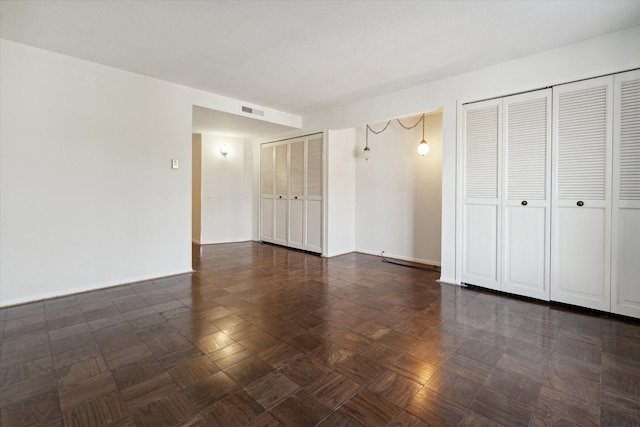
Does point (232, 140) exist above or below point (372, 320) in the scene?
above

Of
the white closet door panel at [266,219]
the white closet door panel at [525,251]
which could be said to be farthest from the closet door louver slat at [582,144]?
the white closet door panel at [266,219]

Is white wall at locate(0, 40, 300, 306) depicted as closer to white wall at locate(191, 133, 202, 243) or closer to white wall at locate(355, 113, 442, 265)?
white wall at locate(191, 133, 202, 243)

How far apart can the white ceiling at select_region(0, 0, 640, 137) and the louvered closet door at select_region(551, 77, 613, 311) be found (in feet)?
2.12

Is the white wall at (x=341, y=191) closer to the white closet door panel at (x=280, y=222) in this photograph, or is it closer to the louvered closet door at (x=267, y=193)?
the white closet door panel at (x=280, y=222)

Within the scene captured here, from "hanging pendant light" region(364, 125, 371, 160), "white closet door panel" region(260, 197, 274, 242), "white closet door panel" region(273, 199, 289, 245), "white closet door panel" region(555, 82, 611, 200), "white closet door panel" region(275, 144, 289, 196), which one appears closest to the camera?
"white closet door panel" region(555, 82, 611, 200)

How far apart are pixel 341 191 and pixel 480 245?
2.81m

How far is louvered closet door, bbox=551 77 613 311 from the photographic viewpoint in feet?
9.77

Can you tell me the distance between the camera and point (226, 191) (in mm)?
7281

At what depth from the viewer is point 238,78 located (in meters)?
4.06

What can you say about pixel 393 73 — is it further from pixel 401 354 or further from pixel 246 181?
pixel 246 181

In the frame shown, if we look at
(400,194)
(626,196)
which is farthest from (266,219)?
(626,196)

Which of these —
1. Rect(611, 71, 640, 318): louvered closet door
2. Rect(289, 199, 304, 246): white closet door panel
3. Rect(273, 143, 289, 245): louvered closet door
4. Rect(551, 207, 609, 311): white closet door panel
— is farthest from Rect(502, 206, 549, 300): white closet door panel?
Rect(273, 143, 289, 245): louvered closet door

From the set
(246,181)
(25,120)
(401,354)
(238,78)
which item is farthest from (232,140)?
(401,354)

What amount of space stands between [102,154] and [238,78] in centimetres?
194
